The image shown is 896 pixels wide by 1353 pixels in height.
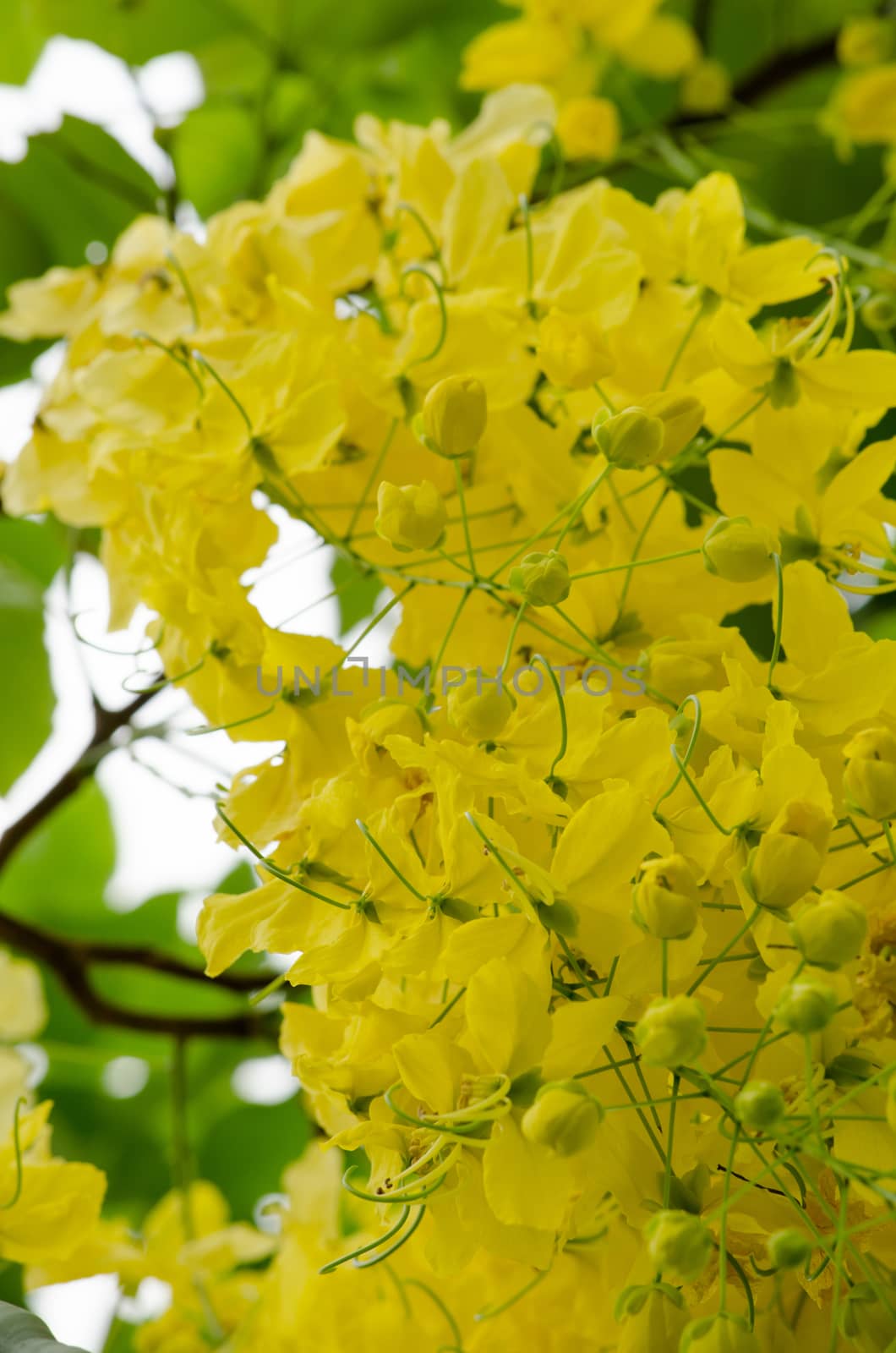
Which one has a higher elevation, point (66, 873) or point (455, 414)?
point (455, 414)

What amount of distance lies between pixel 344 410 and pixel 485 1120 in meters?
0.20

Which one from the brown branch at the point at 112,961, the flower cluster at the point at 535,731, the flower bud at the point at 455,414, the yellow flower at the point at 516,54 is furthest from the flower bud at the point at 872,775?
the yellow flower at the point at 516,54

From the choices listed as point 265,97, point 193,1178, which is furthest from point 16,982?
point 265,97

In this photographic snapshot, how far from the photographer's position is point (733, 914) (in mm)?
299

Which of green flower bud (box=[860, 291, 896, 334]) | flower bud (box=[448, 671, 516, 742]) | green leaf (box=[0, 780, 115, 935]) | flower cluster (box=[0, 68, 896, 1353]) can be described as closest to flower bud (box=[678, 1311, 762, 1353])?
flower cluster (box=[0, 68, 896, 1353])

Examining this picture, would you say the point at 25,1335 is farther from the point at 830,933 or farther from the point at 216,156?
the point at 216,156

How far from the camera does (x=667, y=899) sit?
244 mm

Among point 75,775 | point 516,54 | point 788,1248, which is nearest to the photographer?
point 788,1248

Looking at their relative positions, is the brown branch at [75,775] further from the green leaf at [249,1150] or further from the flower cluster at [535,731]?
the green leaf at [249,1150]

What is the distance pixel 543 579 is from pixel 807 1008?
0.33ft

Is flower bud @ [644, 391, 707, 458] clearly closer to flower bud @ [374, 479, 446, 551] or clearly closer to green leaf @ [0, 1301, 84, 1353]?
flower bud @ [374, 479, 446, 551]

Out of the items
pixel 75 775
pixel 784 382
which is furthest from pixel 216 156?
pixel 784 382

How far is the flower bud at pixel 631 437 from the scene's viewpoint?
0.96ft

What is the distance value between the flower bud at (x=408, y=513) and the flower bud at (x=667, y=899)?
90 millimetres
